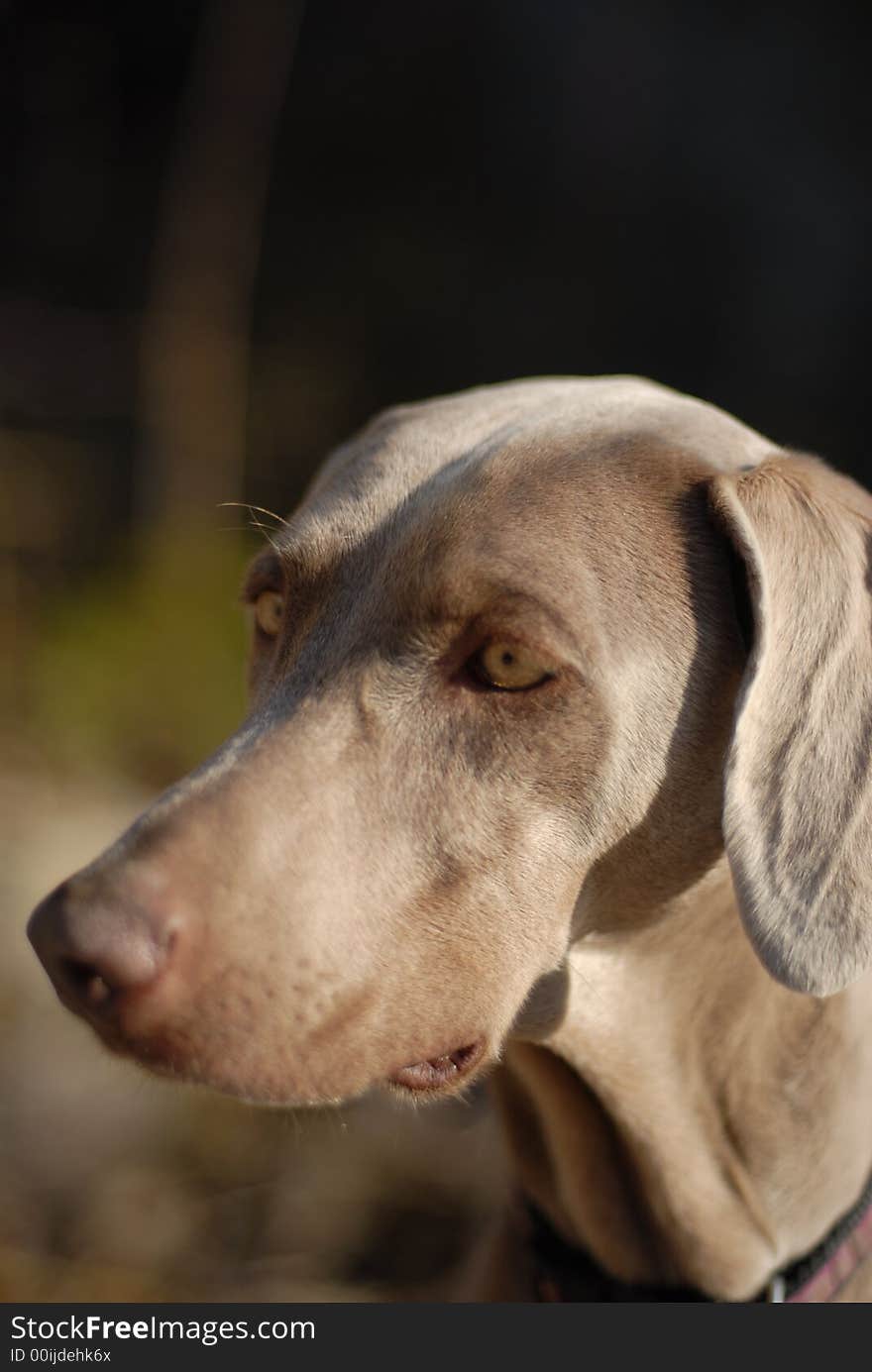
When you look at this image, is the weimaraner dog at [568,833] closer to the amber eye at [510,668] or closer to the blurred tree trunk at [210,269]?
the amber eye at [510,668]

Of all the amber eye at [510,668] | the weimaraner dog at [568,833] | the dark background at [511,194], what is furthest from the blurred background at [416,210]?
the amber eye at [510,668]

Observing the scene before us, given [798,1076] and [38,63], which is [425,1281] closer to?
[798,1076]

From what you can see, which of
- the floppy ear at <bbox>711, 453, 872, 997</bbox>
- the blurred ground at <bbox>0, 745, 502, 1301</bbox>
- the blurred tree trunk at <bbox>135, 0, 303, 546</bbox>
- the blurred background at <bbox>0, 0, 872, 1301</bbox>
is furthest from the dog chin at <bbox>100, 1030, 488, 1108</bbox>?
Result: the blurred background at <bbox>0, 0, 872, 1301</bbox>

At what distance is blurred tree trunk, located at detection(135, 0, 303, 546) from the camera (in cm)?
532

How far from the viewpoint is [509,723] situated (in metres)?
1.62

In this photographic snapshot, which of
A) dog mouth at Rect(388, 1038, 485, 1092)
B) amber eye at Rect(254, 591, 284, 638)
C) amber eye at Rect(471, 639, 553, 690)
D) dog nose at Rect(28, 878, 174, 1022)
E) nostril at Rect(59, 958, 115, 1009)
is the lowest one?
dog mouth at Rect(388, 1038, 485, 1092)

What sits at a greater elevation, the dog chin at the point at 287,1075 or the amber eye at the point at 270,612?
the amber eye at the point at 270,612

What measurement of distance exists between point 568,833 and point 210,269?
436 centimetres

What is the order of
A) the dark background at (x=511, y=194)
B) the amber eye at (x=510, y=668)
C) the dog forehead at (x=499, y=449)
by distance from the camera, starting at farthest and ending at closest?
the dark background at (x=511, y=194) → the dog forehead at (x=499, y=449) → the amber eye at (x=510, y=668)

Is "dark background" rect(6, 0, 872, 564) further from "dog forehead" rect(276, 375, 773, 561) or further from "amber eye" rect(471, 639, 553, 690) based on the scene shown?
"amber eye" rect(471, 639, 553, 690)

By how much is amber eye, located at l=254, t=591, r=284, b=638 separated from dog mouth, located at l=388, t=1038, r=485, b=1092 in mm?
624

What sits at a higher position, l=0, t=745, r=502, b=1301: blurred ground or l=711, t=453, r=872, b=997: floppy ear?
l=711, t=453, r=872, b=997: floppy ear

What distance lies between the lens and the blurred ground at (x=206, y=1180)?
3.20 meters

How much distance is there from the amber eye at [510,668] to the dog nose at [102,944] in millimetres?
477
